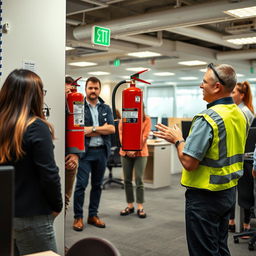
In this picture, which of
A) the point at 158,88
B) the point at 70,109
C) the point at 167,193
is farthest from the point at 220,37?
the point at 158,88

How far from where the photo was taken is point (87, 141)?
3859 mm

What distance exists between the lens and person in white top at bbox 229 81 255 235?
11.8 ft

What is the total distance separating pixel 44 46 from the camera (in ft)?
8.52

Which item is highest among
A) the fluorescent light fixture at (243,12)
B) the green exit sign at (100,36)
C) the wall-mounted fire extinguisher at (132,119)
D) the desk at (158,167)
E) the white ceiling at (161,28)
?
the white ceiling at (161,28)

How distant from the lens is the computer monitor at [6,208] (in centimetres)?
86

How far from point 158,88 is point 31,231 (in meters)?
14.9

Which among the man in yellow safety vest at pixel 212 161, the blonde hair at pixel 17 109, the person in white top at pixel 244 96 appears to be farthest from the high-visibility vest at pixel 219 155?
the person in white top at pixel 244 96

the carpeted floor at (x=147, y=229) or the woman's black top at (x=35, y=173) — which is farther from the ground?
the woman's black top at (x=35, y=173)

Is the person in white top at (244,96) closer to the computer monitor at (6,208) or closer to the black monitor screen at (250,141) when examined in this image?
the black monitor screen at (250,141)

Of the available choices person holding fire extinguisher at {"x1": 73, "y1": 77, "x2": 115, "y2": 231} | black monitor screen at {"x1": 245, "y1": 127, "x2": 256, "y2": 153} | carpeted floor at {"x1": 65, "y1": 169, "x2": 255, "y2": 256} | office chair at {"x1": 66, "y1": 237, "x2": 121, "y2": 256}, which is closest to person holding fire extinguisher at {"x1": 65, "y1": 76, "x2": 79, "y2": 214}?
carpeted floor at {"x1": 65, "y1": 169, "x2": 255, "y2": 256}

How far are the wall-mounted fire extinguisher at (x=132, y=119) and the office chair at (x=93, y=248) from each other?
983 mm

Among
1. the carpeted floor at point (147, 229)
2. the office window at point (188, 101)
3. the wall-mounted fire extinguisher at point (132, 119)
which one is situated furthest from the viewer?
the office window at point (188, 101)

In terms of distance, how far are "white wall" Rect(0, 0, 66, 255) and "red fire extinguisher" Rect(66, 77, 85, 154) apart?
5 cm

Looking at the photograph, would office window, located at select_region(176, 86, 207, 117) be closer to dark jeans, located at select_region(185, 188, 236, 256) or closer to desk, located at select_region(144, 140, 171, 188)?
desk, located at select_region(144, 140, 171, 188)
